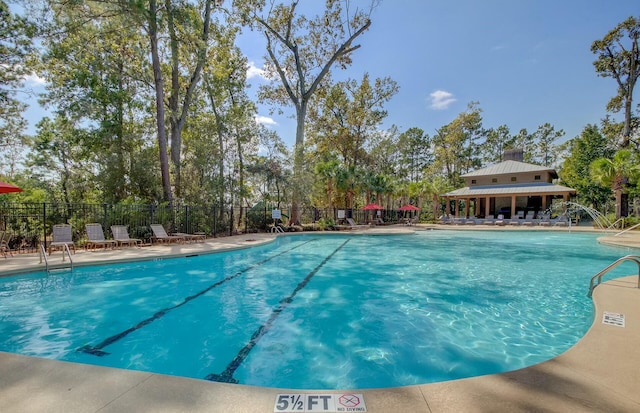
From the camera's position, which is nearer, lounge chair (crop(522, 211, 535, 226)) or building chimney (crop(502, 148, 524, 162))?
lounge chair (crop(522, 211, 535, 226))

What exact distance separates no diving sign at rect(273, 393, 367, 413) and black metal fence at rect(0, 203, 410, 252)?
36.5 feet

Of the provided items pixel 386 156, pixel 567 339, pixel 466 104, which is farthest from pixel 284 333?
pixel 466 104

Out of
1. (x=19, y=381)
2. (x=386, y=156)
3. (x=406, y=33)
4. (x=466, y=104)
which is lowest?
(x=19, y=381)

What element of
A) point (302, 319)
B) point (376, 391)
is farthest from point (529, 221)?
point (376, 391)

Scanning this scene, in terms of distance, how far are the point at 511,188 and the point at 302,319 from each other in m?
30.0

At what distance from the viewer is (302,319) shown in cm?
505

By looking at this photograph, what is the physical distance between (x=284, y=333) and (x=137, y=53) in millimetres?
17689

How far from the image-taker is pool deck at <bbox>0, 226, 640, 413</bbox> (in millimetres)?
1996

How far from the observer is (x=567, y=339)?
14.0 feet

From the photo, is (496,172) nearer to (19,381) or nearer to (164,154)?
(164,154)

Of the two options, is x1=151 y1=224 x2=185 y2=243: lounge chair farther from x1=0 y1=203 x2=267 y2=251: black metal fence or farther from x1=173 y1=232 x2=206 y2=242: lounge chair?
x1=0 y1=203 x2=267 y2=251: black metal fence

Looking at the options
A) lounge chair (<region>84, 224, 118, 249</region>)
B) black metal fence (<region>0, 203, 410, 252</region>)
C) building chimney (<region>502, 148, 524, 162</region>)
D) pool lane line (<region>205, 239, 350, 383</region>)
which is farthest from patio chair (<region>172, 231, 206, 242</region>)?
building chimney (<region>502, 148, 524, 162</region>)

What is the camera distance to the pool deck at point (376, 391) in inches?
78.6

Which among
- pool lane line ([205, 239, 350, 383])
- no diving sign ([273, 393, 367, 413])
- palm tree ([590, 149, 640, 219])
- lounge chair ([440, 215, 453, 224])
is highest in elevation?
palm tree ([590, 149, 640, 219])
